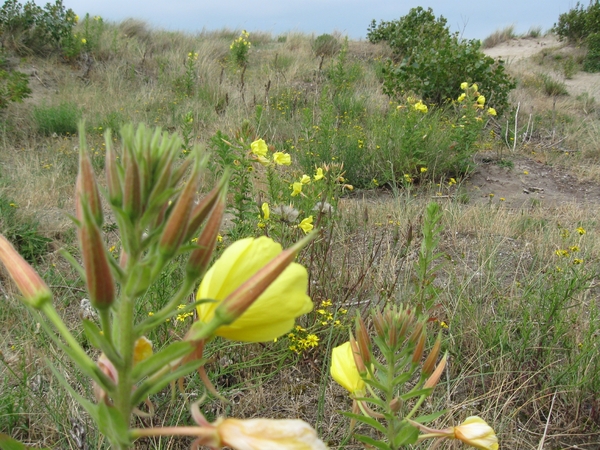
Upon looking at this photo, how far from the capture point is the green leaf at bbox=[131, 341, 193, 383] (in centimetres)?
48

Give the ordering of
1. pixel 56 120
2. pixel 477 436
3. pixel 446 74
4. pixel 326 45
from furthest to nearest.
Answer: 1. pixel 326 45
2. pixel 446 74
3. pixel 56 120
4. pixel 477 436

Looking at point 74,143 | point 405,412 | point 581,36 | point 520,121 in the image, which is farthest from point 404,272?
point 581,36

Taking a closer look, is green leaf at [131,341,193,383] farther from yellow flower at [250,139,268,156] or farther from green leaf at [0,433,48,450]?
yellow flower at [250,139,268,156]

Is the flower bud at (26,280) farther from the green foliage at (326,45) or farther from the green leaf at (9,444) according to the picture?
the green foliage at (326,45)

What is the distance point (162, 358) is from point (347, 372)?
63 centimetres

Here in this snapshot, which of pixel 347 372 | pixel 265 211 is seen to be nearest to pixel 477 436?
pixel 347 372

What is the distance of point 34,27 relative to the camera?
22.6 feet

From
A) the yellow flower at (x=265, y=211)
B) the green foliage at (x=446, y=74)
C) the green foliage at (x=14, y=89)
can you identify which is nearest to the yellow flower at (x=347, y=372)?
the yellow flower at (x=265, y=211)

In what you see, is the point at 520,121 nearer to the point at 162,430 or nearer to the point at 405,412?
the point at 405,412

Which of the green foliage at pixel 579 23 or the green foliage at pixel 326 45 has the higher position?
the green foliage at pixel 579 23

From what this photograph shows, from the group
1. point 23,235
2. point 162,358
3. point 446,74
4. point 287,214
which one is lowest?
point 23,235

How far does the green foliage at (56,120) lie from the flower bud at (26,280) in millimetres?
5068

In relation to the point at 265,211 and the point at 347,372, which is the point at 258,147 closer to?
the point at 265,211

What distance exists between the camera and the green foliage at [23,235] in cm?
271
